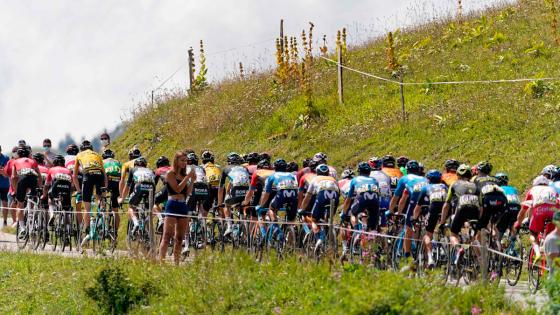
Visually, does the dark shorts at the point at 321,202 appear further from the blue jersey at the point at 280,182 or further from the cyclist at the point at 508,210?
the cyclist at the point at 508,210

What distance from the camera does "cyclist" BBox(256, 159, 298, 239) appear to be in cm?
2273

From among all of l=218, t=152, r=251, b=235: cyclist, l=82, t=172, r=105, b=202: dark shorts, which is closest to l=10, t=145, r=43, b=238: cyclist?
l=82, t=172, r=105, b=202: dark shorts

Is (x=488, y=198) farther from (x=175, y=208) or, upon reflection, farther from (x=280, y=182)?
(x=175, y=208)

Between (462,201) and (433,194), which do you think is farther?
(433,194)

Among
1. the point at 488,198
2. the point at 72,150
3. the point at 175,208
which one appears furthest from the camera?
the point at 72,150

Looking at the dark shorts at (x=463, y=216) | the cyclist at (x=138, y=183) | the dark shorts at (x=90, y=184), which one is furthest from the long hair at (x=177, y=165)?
the dark shorts at (x=90, y=184)

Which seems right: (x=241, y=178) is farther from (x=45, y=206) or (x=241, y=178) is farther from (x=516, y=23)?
(x=516, y=23)

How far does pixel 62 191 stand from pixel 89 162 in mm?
1080

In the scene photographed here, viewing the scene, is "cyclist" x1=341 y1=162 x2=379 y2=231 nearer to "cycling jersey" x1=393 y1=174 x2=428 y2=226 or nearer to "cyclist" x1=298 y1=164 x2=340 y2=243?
"cyclist" x1=298 y1=164 x2=340 y2=243

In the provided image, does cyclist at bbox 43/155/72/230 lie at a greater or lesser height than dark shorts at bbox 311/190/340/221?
greater

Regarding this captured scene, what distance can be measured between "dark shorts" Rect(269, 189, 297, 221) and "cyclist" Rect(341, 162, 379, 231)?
1357 millimetres

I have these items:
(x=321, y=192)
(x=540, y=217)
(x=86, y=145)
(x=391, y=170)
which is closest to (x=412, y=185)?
(x=321, y=192)

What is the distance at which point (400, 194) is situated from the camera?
856 inches

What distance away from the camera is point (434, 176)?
20.8 metres
